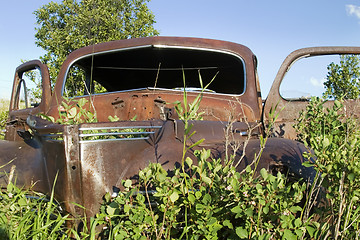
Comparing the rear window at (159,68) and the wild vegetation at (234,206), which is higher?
the rear window at (159,68)

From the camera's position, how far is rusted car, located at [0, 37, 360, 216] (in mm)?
1719

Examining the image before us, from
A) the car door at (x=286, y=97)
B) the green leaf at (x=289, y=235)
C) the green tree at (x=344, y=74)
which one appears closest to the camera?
the green leaf at (x=289, y=235)

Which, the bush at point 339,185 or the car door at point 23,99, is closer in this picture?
the bush at point 339,185

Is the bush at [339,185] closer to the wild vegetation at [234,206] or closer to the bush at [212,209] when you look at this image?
the wild vegetation at [234,206]

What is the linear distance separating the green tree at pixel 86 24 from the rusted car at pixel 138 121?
9.41 meters

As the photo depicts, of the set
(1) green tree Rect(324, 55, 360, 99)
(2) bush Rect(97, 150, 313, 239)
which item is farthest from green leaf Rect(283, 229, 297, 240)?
(1) green tree Rect(324, 55, 360, 99)

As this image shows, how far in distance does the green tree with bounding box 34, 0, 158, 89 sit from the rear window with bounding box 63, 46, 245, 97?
8.93 meters

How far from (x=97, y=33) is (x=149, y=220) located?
1291 centimetres

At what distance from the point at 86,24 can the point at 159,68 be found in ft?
35.2

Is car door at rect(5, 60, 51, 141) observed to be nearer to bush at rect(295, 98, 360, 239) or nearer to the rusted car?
the rusted car

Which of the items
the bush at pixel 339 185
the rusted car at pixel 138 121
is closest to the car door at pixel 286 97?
the rusted car at pixel 138 121

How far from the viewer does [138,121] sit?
1968 millimetres

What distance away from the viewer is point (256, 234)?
1315 mm

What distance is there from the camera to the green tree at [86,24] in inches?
516
